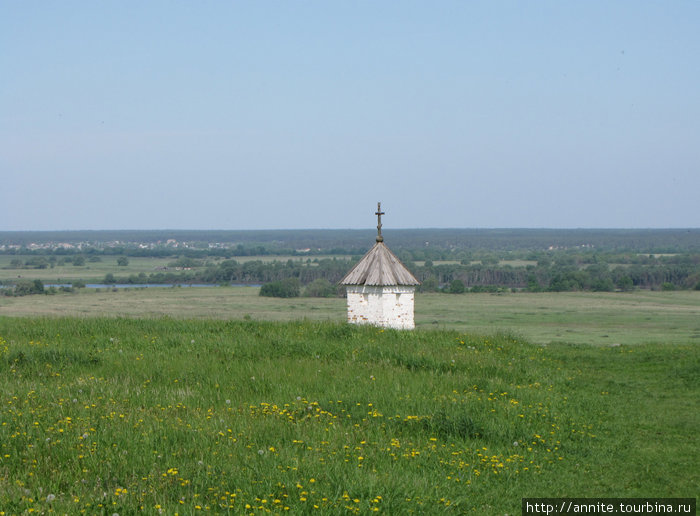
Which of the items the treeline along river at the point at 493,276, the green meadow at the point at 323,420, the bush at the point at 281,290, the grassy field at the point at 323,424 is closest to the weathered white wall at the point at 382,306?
the green meadow at the point at 323,420

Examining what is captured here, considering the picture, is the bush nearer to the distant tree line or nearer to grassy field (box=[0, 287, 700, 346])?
grassy field (box=[0, 287, 700, 346])

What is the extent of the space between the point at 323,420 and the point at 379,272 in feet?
28.9

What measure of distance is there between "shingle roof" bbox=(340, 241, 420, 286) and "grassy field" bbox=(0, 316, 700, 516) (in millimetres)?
2230

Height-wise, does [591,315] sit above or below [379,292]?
below

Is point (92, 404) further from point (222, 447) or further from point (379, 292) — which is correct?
point (379, 292)

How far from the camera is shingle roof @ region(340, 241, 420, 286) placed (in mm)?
17797

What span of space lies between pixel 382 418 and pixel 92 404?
12.1ft

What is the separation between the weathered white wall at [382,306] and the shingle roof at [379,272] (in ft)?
0.65

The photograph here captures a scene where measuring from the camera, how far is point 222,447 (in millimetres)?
7719

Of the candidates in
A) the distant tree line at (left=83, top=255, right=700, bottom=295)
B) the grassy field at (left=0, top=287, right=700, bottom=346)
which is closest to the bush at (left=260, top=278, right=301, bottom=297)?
the grassy field at (left=0, top=287, right=700, bottom=346)

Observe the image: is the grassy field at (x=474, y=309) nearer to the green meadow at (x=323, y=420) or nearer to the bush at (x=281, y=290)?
the bush at (x=281, y=290)

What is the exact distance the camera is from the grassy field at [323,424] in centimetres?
669

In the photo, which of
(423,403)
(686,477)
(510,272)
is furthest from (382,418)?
(510,272)

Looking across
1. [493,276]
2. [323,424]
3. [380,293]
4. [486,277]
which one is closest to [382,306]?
[380,293]
